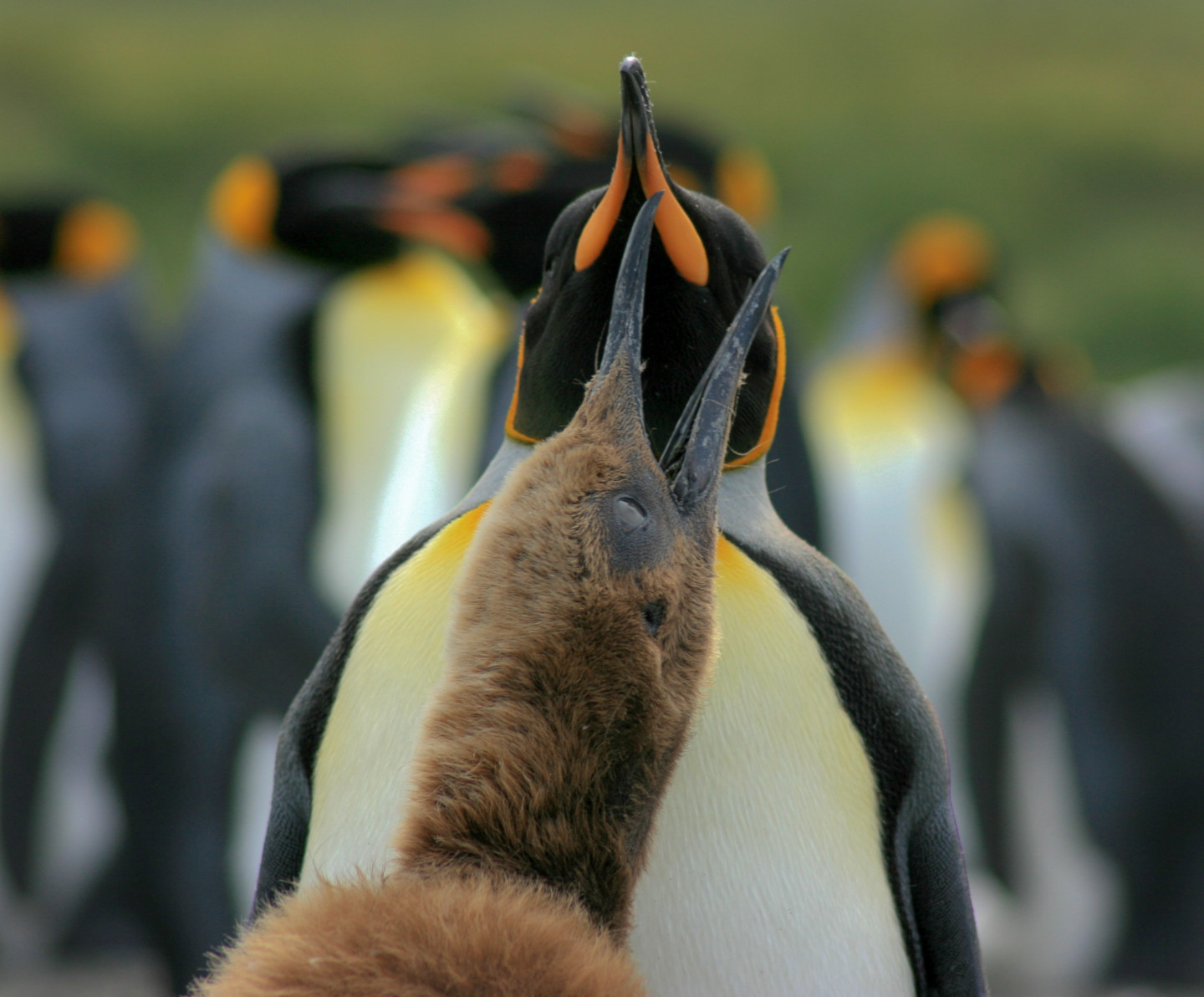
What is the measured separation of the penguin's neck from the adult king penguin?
22 centimetres

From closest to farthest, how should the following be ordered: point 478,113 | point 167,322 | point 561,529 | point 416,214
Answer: point 561,529
point 416,214
point 167,322
point 478,113

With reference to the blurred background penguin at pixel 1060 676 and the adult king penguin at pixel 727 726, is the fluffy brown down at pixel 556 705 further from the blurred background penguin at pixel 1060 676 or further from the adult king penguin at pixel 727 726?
the blurred background penguin at pixel 1060 676

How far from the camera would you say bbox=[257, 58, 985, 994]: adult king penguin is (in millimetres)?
923

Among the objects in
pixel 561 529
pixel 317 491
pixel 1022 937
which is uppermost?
pixel 561 529

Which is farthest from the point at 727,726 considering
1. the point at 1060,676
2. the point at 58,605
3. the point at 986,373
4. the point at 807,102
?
the point at 807,102

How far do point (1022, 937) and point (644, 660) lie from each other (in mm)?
2937

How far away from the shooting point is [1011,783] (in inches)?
129

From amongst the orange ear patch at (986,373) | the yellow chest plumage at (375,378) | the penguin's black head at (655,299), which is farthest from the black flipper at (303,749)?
the orange ear patch at (986,373)

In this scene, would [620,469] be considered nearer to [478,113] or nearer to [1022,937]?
[1022,937]

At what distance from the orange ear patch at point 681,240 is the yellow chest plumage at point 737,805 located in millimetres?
190

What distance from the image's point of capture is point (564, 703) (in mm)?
685

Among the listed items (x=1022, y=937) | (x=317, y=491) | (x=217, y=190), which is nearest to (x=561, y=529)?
(x=317, y=491)

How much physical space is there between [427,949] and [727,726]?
371 millimetres

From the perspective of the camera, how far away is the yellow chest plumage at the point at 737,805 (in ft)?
3.01
